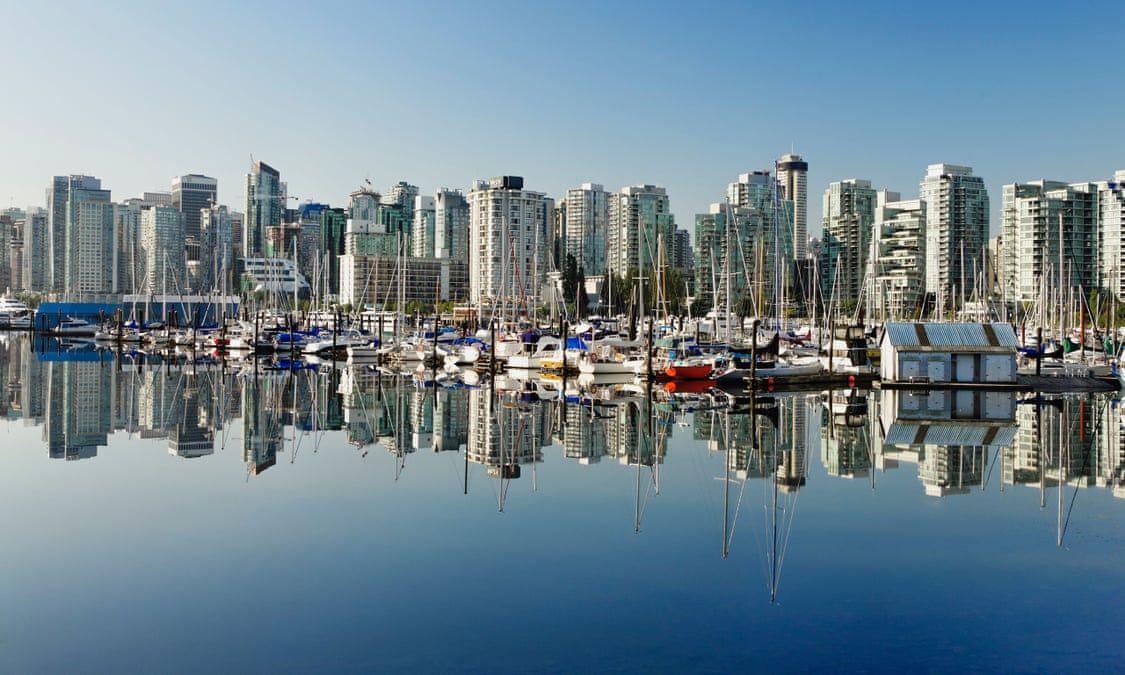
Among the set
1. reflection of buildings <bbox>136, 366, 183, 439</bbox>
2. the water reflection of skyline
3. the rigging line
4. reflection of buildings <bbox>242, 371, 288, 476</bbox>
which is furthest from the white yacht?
the rigging line

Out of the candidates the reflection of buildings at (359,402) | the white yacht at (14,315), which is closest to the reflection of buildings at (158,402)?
the reflection of buildings at (359,402)

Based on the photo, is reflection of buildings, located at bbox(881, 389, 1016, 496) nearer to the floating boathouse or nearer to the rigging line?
the floating boathouse

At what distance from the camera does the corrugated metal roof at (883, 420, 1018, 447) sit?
30188 mm

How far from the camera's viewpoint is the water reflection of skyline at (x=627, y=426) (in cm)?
2645

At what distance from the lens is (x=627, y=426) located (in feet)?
112

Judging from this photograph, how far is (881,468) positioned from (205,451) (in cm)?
1817

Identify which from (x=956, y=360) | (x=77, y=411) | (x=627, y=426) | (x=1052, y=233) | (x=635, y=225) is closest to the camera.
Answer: (x=627, y=426)

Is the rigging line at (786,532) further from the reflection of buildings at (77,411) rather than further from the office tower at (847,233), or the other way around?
the office tower at (847,233)

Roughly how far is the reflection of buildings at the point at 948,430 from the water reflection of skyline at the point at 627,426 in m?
0.07

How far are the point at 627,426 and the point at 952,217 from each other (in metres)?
144

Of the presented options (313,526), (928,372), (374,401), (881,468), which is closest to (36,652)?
(313,526)

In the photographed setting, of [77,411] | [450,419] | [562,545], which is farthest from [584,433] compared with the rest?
[77,411]

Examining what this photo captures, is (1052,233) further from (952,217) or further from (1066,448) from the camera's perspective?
(1066,448)

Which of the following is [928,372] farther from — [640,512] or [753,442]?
[640,512]
